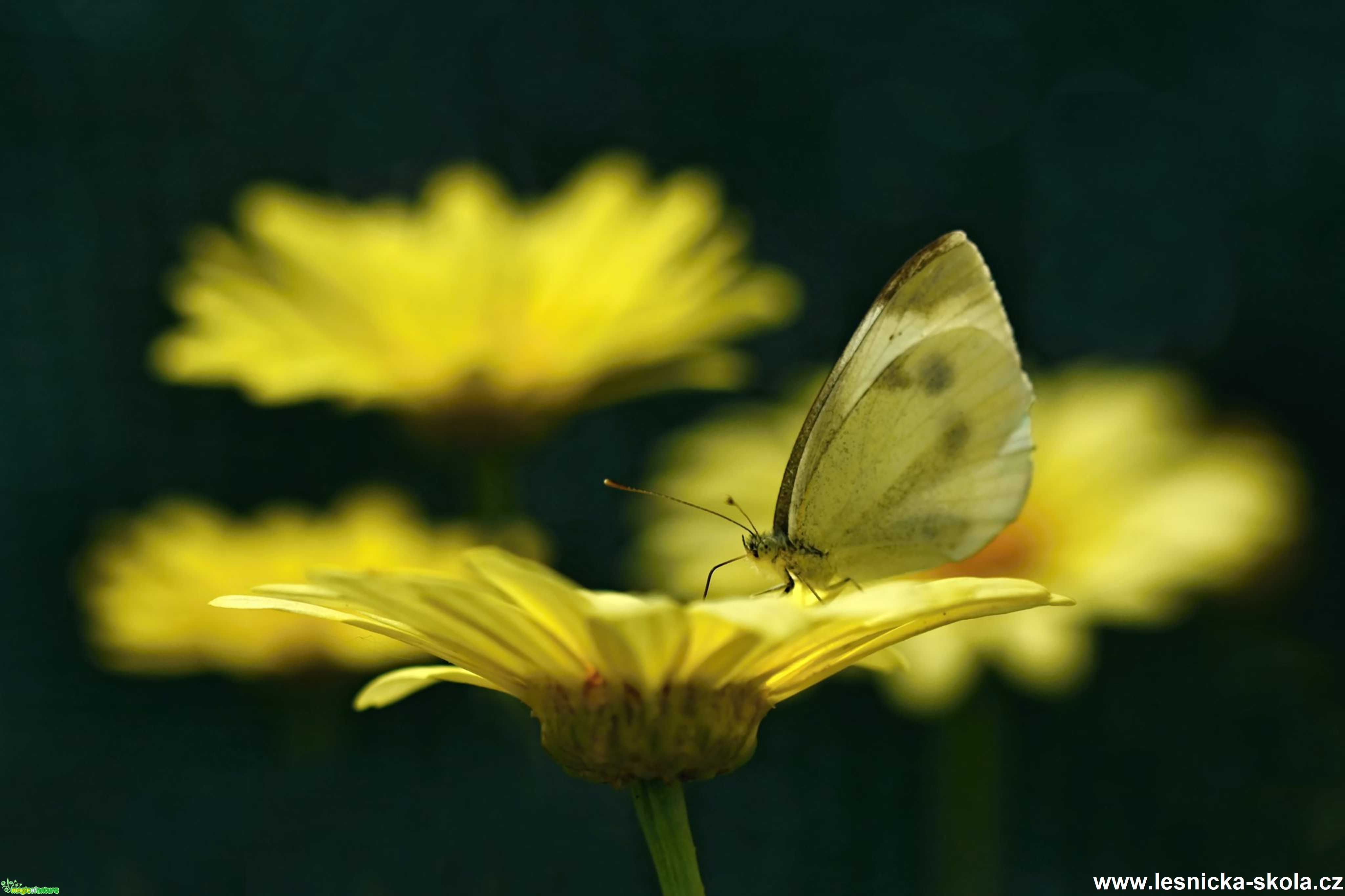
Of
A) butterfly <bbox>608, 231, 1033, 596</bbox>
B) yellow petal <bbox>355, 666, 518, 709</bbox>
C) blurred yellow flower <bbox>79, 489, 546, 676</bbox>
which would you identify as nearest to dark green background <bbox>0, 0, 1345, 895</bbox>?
blurred yellow flower <bbox>79, 489, 546, 676</bbox>

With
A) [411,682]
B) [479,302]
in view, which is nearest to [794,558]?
[411,682]

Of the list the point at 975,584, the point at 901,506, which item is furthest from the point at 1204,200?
the point at 975,584

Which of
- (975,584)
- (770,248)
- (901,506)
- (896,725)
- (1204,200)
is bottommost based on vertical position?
(975,584)

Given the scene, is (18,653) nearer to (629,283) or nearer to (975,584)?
(629,283)

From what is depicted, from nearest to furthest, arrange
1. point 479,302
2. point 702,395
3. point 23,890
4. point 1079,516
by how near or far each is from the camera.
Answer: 1. point 23,890
2. point 479,302
3. point 1079,516
4. point 702,395

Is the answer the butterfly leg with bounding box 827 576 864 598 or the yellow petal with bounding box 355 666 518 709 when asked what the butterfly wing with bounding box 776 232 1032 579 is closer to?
the butterfly leg with bounding box 827 576 864 598

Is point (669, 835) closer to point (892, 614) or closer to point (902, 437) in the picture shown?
point (892, 614)
